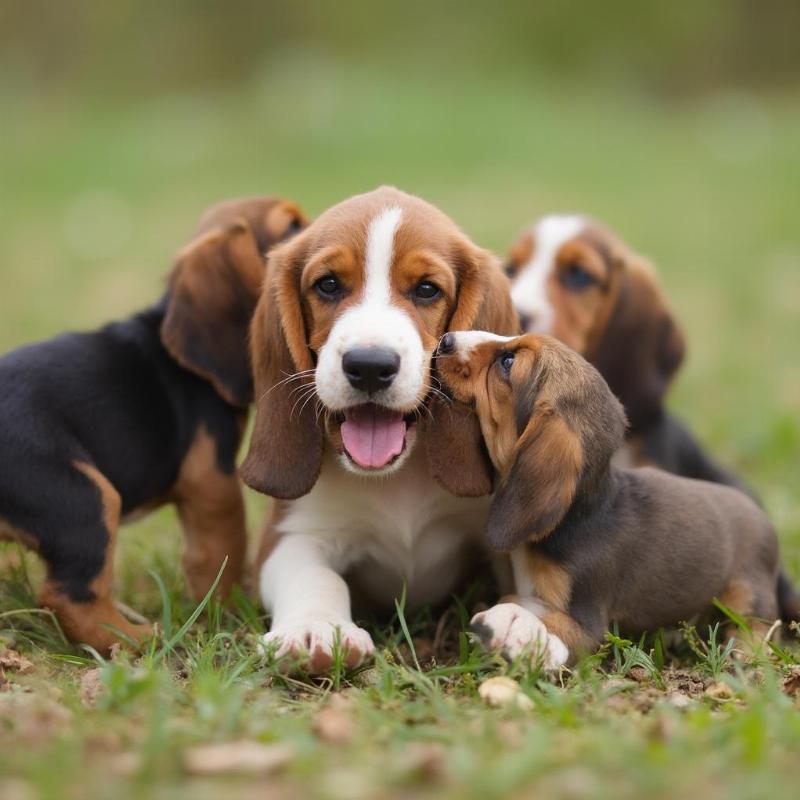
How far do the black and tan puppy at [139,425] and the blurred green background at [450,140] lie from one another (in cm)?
75

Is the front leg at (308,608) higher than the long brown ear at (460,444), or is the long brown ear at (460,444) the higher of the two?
the long brown ear at (460,444)

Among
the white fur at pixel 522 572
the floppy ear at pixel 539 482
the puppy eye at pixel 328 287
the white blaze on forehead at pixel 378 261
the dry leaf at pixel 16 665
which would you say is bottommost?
the dry leaf at pixel 16 665

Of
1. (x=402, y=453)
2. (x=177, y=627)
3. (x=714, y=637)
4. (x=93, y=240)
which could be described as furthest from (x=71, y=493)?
(x=93, y=240)

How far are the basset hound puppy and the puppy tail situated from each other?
95 cm

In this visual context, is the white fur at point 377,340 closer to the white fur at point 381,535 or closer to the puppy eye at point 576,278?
the white fur at point 381,535

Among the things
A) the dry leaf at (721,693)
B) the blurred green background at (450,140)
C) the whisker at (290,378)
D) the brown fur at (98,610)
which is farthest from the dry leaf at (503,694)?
the blurred green background at (450,140)

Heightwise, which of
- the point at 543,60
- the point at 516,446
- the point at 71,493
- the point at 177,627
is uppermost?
the point at 543,60

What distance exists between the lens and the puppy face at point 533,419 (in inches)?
184

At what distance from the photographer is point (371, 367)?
4609mm

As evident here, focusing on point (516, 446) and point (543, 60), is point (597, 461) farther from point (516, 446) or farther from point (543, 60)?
point (543, 60)

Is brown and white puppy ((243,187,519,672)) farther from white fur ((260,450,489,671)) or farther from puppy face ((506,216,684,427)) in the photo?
puppy face ((506,216,684,427))

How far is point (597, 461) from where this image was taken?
4.84 meters

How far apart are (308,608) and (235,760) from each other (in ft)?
5.15

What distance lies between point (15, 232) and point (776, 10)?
24.6 metres
